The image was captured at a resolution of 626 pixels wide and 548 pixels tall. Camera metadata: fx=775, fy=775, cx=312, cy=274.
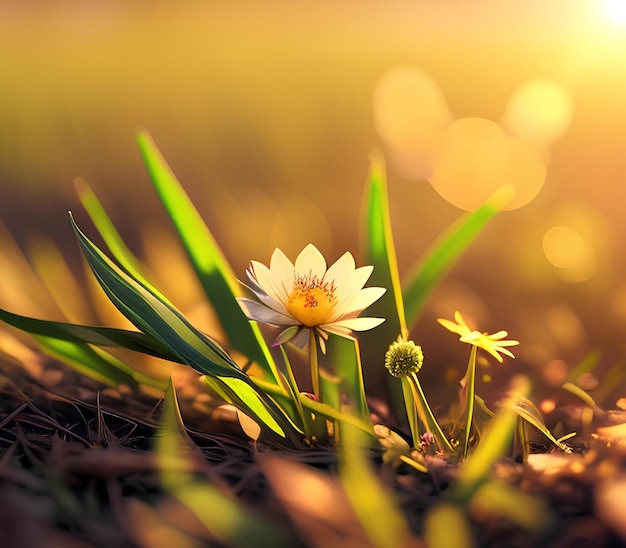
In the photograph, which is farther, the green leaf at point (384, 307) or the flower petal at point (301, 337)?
the green leaf at point (384, 307)

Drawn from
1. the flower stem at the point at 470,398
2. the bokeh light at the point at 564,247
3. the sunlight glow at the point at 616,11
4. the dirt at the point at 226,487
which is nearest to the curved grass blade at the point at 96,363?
the dirt at the point at 226,487

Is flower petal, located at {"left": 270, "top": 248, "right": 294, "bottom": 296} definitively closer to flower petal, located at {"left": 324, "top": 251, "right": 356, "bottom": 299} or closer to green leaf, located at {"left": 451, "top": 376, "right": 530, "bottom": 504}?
flower petal, located at {"left": 324, "top": 251, "right": 356, "bottom": 299}

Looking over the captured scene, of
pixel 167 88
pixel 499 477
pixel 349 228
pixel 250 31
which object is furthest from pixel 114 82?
pixel 499 477

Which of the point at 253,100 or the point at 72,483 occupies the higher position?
the point at 253,100

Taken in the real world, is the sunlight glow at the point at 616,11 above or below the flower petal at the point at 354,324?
above

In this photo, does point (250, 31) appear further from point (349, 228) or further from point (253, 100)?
point (349, 228)

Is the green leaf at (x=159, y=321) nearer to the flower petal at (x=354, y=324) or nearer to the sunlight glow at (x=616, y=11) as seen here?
the flower petal at (x=354, y=324)

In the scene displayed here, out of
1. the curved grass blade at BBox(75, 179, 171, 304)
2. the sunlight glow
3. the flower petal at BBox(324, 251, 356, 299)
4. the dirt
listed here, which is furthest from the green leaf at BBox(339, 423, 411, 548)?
the sunlight glow
